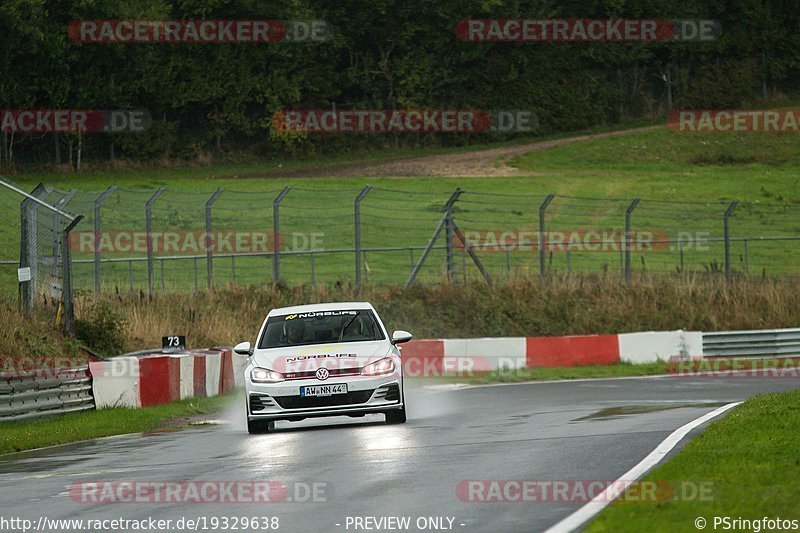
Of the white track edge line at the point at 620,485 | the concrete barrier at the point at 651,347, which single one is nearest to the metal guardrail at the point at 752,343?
the concrete barrier at the point at 651,347

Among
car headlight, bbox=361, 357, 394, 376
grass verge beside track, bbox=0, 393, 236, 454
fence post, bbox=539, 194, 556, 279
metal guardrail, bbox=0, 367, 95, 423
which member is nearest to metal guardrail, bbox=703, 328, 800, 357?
fence post, bbox=539, 194, 556, 279

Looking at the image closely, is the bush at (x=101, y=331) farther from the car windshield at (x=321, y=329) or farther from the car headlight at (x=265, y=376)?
the car headlight at (x=265, y=376)

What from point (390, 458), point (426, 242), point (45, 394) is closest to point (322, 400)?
point (390, 458)

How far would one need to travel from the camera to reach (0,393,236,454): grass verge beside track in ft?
57.6

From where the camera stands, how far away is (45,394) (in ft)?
65.0

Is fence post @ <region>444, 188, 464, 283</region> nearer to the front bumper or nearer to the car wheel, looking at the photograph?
the car wheel

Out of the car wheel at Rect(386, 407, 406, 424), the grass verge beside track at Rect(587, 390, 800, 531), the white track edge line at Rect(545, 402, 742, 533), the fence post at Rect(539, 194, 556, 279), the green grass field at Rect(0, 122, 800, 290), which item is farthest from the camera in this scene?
the green grass field at Rect(0, 122, 800, 290)

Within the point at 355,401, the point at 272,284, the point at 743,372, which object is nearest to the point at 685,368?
the point at 743,372

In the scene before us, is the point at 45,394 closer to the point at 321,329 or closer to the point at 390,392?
the point at 321,329

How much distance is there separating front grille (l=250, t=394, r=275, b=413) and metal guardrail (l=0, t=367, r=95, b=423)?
376 centimetres

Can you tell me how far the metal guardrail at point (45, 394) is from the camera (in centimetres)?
1898

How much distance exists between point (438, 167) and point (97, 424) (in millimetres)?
41791

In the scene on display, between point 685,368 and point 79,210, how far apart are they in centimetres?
1211

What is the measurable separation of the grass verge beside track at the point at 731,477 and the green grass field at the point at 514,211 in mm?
17881
